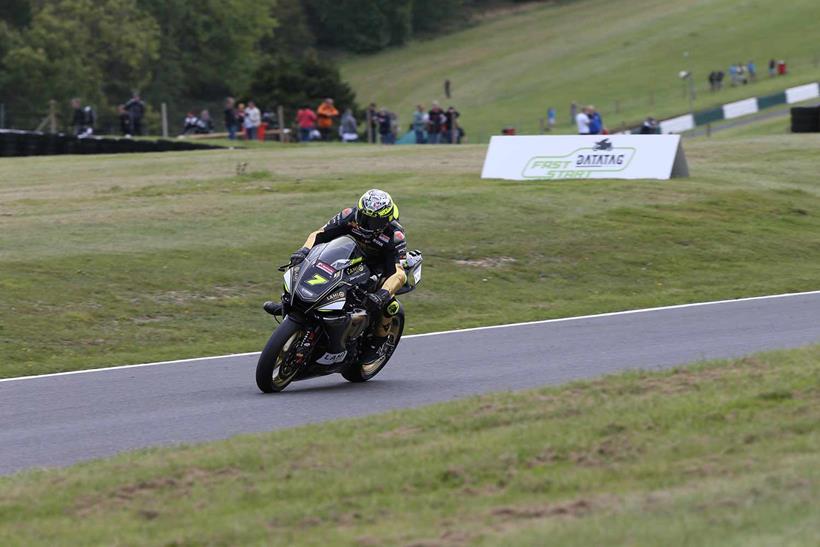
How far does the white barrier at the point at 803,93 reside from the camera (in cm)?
6190

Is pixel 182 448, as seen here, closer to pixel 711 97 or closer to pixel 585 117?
pixel 585 117

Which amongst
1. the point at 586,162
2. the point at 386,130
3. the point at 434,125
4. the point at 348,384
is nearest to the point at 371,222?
the point at 348,384

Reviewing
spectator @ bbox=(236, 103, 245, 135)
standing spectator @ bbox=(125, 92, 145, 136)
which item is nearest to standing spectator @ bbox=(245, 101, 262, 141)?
spectator @ bbox=(236, 103, 245, 135)

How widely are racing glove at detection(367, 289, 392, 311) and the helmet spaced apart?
501 mm

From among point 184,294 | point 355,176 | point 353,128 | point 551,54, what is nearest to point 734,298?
point 184,294

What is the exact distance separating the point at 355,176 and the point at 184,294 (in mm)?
12847

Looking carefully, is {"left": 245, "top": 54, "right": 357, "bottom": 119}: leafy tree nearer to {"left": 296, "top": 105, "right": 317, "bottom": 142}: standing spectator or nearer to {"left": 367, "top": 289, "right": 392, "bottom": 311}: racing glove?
{"left": 296, "top": 105, "right": 317, "bottom": 142}: standing spectator

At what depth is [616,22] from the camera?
343ft

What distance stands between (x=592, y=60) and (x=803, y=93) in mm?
31582

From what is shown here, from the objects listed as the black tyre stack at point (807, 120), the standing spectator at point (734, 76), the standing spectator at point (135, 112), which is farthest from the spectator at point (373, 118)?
the standing spectator at point (734, 76)

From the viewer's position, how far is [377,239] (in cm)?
1145

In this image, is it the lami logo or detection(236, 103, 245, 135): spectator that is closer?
the lami logo

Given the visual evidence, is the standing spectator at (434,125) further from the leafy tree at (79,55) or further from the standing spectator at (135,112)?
the leafy tree at (79,55)

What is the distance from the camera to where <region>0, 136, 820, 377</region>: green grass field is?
1561 centimetres
